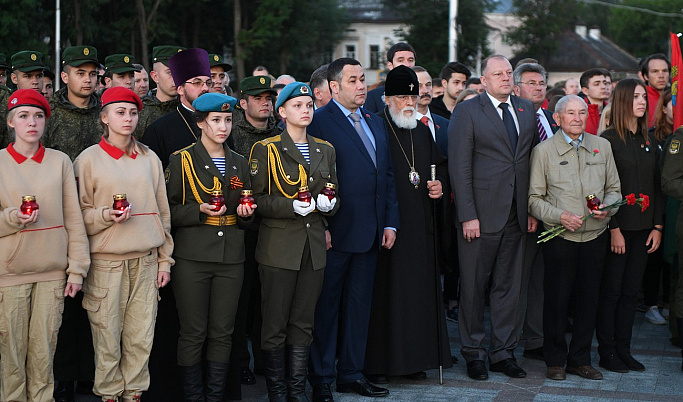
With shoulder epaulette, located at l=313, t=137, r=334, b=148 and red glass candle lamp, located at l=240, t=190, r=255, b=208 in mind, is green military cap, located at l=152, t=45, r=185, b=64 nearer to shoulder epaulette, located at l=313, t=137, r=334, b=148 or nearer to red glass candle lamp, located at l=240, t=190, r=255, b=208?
shoulder epaulette, located at l=313, t=137, r=334, b=148

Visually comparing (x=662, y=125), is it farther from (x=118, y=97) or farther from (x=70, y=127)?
(x=70, y=127)

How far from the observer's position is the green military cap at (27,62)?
25.0 feet

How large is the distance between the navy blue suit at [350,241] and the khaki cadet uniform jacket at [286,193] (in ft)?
1.22

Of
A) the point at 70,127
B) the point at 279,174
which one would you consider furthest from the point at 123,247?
the point at 70,127

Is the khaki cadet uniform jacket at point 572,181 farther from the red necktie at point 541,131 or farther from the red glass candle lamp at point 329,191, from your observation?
the red glass candle lamp at point 329,191

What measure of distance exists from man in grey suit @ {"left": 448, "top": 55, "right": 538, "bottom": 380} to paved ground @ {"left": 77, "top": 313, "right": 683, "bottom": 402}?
0.65ft

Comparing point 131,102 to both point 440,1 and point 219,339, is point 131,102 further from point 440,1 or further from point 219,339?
point 440,1

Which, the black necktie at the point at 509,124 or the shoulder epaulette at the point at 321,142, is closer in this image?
the shoulder epaulette at the point at 321,142

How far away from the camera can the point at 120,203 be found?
535cm

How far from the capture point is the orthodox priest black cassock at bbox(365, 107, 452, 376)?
22.8 ft

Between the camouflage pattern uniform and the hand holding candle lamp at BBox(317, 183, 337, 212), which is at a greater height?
the camouflage pattern uniform

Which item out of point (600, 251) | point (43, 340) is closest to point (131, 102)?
point (43, 340)

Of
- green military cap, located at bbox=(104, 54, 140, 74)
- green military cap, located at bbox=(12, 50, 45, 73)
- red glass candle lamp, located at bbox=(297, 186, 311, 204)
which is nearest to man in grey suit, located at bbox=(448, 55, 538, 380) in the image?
red glass candle lamp, located at bbox=(297, 186, 311, 204)

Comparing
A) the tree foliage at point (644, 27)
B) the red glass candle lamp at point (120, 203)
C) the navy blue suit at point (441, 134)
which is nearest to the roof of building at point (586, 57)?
the tree foliage at point (644, 27)
